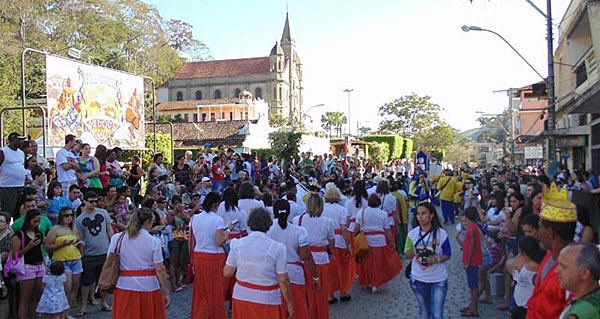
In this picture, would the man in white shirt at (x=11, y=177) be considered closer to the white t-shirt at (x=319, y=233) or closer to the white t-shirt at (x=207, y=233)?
the white t-shirt at (x=207, y=233)

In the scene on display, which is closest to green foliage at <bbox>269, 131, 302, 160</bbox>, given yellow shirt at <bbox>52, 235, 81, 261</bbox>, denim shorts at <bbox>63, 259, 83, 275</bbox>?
denim shorts at <bbox>63, 259, 83, 275</bbox>

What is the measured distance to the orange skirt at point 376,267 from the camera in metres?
9.45

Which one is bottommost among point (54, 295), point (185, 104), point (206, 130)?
point (54, 295)

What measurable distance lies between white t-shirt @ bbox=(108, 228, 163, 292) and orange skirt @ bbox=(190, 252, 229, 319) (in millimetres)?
1113

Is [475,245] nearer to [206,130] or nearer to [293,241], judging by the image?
[293,241]

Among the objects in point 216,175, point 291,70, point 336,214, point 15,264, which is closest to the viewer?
point 15,264

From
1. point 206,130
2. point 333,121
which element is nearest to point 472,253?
point 206,130

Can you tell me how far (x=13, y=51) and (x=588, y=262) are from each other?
44.0m

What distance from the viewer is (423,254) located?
19.7ft

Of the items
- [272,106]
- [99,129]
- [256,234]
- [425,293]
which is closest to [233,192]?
[256,234]

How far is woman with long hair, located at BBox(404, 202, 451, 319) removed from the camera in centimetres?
597

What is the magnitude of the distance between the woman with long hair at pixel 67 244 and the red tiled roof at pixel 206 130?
134 ft

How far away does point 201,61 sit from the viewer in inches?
4139

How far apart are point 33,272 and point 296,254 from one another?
3669mm
